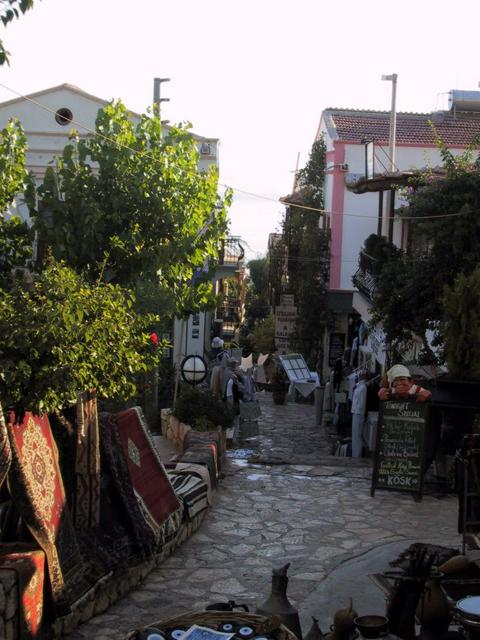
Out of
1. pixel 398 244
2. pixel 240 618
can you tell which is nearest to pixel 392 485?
pixel 240 618

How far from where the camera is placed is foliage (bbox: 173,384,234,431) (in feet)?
40.6

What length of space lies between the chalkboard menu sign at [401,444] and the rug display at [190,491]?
92.8 inches

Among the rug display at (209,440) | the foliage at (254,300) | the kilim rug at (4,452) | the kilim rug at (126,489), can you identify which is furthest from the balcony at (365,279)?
the foliage at (254,300)

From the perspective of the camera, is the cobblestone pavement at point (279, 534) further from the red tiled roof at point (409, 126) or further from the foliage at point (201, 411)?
the red tiled roof at point (409, 126)

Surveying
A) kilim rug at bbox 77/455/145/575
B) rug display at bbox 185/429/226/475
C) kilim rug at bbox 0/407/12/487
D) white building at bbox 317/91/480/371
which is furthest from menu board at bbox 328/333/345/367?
kilim rug at bbox 0/407/12/487

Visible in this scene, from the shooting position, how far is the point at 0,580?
16.9ft

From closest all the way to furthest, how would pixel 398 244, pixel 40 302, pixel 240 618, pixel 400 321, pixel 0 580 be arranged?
pixel 240 618, pixel 0 580, pixel 40 302, pixel 400 321, pixel 398 244

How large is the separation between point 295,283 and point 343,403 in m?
15.2

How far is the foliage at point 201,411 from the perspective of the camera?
1238 cm

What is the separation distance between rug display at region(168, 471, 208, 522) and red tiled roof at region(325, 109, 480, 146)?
2219cm

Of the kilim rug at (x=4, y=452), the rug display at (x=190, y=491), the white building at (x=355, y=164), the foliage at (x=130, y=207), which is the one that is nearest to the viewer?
the kilim rug at (x=4, y=452)

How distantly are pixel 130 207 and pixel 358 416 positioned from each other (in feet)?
21.6

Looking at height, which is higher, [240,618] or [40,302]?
[40,302]

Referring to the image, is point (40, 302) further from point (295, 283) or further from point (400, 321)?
point (295, 283)
